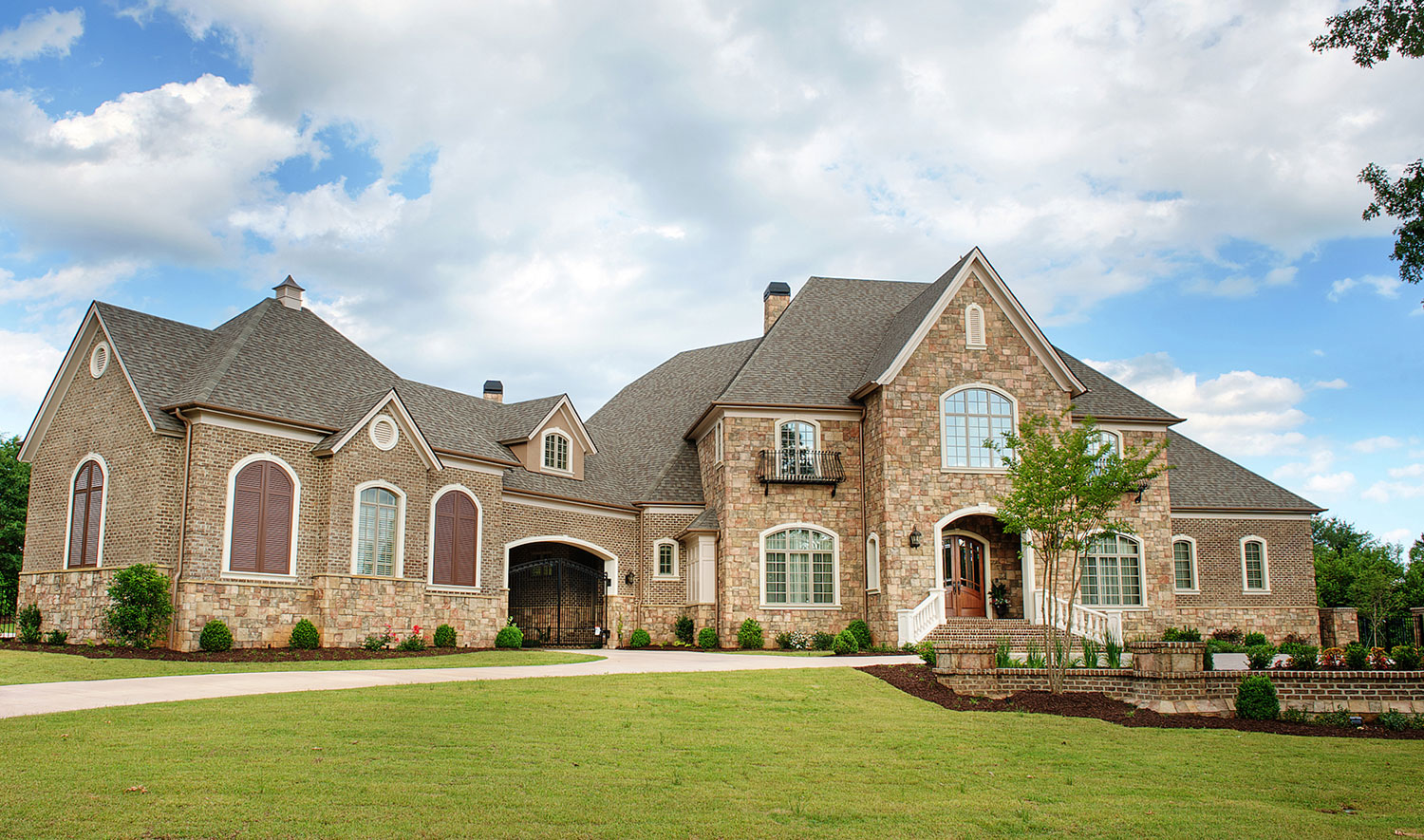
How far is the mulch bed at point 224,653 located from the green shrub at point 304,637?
0.43ft

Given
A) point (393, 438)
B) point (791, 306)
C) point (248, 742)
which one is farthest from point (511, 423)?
point (248, 742)

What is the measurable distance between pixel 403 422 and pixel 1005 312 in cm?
1517

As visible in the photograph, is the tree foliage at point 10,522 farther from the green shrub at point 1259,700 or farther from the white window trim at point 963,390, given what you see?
the green shrub at point 1259,700

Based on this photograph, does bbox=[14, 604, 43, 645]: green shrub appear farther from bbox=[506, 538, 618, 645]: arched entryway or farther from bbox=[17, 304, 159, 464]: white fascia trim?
bbox=[506, 538, 618, 645]: arched entryway

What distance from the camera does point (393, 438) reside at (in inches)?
875

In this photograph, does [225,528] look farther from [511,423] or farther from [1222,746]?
[1222,746]

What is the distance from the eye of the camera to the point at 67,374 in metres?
22.2

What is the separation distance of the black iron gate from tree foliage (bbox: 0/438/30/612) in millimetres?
21558

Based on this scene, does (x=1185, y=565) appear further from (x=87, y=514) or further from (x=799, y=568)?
(x=87, y=514)

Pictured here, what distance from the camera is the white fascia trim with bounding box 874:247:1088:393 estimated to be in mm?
25859

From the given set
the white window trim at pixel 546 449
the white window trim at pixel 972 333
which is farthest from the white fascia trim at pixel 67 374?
the white window trim at pixel 972 333

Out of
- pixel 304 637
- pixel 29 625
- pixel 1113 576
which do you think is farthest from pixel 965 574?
pixel 29 625

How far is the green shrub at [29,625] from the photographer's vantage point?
2059 centimetres

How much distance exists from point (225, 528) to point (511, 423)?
33.0ft
